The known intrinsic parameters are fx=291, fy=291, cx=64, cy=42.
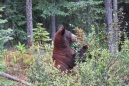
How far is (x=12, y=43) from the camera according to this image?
18094mm

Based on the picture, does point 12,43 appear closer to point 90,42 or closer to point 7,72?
point 7,72

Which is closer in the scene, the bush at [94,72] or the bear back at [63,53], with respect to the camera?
the bush at [94,72]

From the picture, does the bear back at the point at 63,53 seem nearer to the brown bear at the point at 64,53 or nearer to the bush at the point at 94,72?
the brown bear at the point at 64,53

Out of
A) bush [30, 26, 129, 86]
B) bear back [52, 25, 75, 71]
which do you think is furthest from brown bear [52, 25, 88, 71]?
bush [30, 26, 129, 86]

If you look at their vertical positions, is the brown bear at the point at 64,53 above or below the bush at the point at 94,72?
below

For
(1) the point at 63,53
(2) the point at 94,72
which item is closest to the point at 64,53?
(1) the point at 63,53

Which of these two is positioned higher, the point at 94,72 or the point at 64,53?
the point at 94,72

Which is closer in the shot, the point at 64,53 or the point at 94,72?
the point at 94,72

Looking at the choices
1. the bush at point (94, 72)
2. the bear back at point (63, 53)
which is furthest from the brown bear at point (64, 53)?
the bush at point (94, 72)

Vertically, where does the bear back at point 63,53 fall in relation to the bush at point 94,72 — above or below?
below

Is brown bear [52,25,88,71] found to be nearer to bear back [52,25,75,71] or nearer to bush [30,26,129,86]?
bear back [52,25,75,71]

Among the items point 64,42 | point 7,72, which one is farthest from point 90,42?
point 7,72

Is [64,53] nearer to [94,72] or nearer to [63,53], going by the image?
[63,53]

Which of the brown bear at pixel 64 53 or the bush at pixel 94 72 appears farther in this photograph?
the brown bear at pixel 64 53
